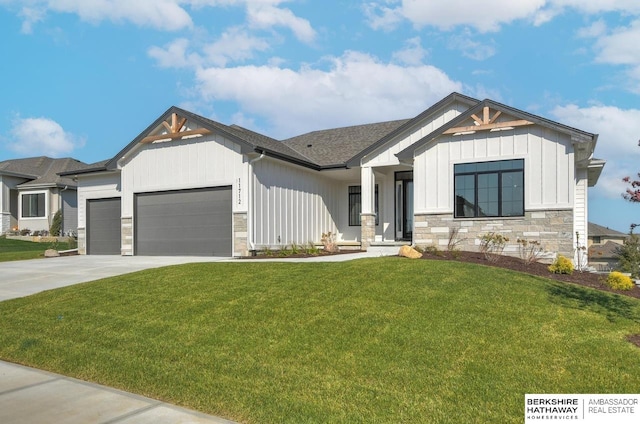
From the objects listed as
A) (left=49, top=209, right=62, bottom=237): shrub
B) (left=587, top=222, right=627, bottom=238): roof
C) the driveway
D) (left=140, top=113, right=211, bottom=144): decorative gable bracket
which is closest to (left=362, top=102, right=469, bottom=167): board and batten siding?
(left=140, top=113, right=211, bottom=144): decorative gable bracket

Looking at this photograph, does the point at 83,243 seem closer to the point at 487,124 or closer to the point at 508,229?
the point at 487,124

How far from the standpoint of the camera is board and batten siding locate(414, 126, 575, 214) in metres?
14.2

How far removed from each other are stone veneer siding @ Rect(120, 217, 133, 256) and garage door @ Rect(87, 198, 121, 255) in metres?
1.42

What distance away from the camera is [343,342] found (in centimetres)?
634

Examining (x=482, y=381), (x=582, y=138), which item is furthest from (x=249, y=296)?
(x=582, y=138)

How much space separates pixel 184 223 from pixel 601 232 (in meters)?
44.4

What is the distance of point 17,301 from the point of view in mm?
10086

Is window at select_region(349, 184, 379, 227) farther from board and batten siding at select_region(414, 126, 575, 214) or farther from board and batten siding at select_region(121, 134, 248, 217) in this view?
board and batten siding at select_region(121, 134, 248, 217)

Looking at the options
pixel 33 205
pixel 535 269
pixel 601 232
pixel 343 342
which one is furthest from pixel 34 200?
pixel 601 232

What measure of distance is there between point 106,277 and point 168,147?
773 cm

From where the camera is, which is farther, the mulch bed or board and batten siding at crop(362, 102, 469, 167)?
board and batten siding at crop(362, 102, 469, 167)

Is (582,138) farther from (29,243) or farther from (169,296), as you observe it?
(29,243)

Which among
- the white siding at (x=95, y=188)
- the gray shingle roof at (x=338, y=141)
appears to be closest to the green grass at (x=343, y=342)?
the gray shingle roof at (x=338, y=141)

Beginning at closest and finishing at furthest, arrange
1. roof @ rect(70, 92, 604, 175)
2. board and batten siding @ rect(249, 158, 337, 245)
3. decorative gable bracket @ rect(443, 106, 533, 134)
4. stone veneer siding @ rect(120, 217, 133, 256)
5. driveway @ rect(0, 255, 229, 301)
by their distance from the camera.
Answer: driveway @ rect(0, 255, 229, 301), decorative gable bracket @ rect(443, 106, 533, 134), roof @ rect(70, 92, 604, 175), board and batten siding @ rect(249, 158, 337, 245), stone veneer siding @ rect(120, 217, 133, 256)
